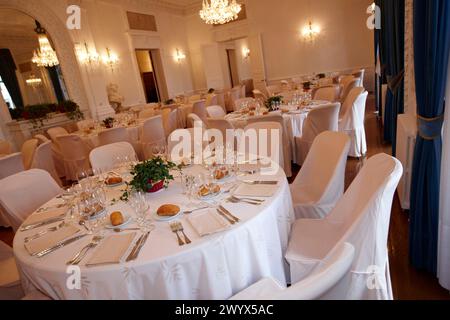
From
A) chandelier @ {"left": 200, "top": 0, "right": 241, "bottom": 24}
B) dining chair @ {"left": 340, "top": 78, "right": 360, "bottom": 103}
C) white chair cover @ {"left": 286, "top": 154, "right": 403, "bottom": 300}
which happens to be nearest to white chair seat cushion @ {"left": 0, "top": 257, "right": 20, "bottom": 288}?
white chair cover @ {"left": 286, "top": 154, "right": 403, "bottom": 300}

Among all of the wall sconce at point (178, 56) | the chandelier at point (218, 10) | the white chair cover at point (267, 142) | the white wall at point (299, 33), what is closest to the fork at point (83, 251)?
the white chair cover at point (267, 142)

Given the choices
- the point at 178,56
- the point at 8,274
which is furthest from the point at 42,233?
the point at 178,56

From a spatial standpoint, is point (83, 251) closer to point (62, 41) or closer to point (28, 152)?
point (28, 152)

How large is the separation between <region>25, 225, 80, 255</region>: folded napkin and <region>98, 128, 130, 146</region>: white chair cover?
3274 mm

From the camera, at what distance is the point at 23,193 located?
7.62 feet

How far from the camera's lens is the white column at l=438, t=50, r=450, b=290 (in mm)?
1775

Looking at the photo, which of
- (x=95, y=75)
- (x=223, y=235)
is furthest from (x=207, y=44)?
(x=223, y=235)

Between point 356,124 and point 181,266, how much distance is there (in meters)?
3.82

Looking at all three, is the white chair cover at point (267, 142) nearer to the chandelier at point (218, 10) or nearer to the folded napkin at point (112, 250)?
the folded napkin at point (112, 250)

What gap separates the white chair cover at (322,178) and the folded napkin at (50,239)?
1530 mm

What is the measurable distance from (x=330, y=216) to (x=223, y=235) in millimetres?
913

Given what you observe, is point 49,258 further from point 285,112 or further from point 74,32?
point 74,32

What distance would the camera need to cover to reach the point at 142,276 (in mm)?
1234

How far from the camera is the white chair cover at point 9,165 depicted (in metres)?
3.96
